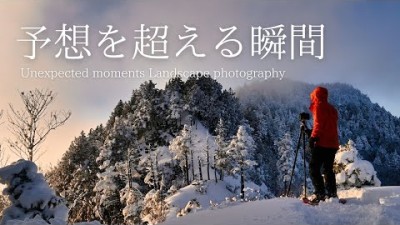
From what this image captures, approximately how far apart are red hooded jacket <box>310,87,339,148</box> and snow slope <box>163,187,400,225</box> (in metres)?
1.03

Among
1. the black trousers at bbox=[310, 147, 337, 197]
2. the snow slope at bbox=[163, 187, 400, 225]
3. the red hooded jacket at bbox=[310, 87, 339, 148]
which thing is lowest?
the snow slope at bbox=[163, 187, 400, 225]

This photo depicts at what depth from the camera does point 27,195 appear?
1327cm

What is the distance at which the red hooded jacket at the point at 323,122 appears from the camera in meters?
8.10

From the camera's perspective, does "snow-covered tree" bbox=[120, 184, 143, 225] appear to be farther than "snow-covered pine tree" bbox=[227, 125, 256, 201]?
No

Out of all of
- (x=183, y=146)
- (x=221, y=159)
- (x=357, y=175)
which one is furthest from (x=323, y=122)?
(x=183, y=146)

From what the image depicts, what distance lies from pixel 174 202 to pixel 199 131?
967 inches

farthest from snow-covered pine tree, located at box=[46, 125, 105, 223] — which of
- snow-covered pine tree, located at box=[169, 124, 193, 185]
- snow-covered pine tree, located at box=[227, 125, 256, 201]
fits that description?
snow-covered pine tree, located at box=[227, 125, 256, 201]

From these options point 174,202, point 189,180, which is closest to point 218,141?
point 189,180

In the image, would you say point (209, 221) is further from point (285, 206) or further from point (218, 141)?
point (218, 141)

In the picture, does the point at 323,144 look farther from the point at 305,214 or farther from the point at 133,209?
the point at 133,209

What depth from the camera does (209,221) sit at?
6789mm

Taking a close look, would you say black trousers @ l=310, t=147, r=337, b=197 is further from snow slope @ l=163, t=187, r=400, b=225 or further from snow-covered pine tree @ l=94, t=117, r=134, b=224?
snow-covered pine tree @ l=94, t=117, r=134, b=224

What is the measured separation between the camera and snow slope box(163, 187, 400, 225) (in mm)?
6391

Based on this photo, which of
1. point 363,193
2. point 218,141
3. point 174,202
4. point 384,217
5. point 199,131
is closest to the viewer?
point 384,217
